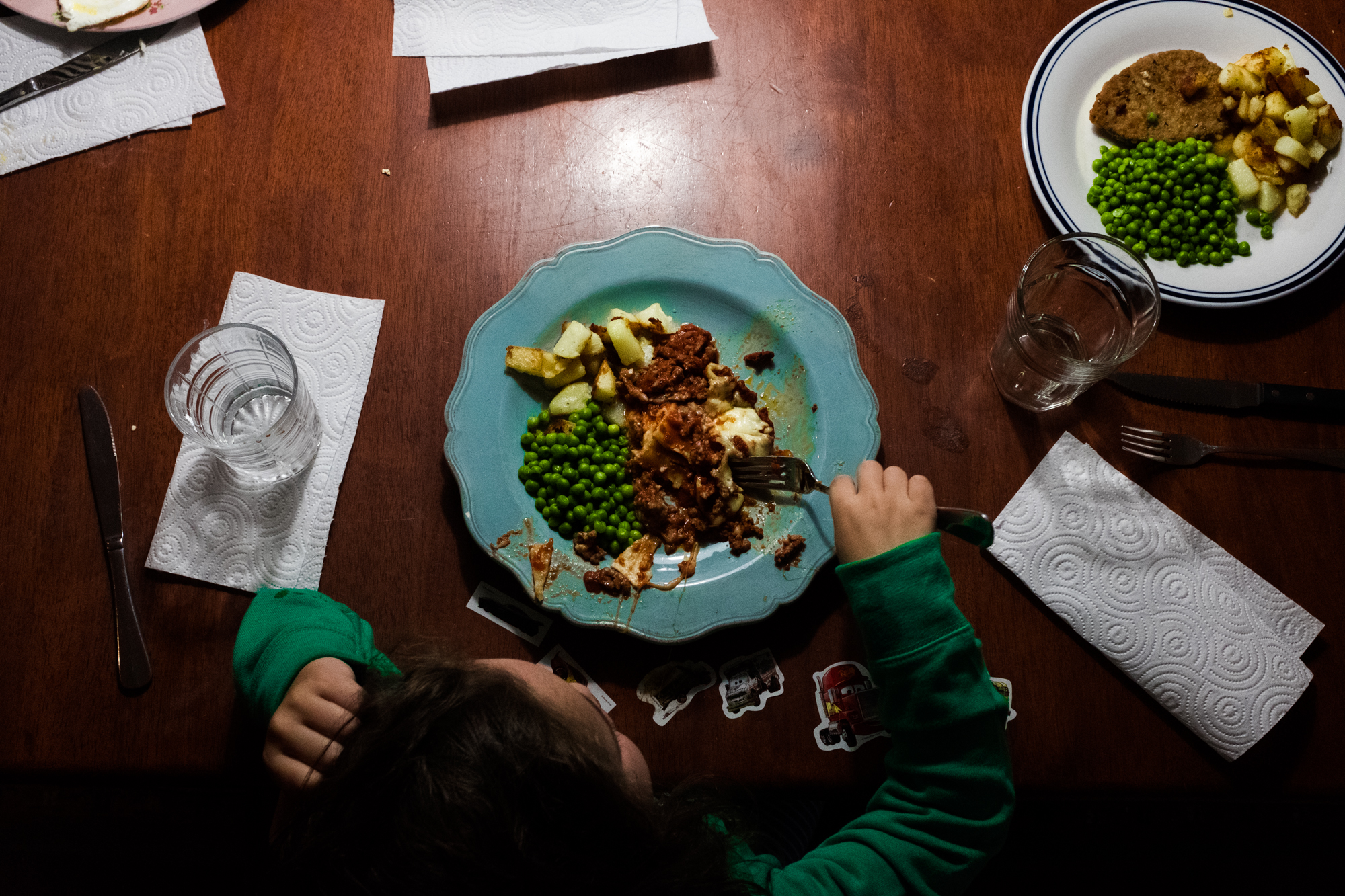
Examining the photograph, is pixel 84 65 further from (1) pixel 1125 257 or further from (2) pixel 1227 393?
(2) pixel 1227 393

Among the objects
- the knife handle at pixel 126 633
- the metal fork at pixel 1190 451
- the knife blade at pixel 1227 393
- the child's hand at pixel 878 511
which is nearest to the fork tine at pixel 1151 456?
the metal fork at pixel 1190 451

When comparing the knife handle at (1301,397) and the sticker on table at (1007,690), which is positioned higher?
the knife handle at (1301,397)

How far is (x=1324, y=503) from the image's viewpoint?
1.56 metres

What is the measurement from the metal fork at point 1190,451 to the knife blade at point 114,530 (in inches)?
79.7

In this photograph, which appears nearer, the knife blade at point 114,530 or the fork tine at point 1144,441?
the knife blade at point 114,530

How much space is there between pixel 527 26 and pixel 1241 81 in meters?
1.63

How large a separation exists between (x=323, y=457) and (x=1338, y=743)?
81.4 inches

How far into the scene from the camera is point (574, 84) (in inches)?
71.2

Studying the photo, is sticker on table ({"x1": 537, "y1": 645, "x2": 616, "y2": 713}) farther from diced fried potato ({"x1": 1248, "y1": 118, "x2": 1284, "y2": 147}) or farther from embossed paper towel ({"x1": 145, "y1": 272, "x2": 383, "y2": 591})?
diced fried potato ({"x1": 1248, "y1": 118, "x2": 1284, "y2": 147})

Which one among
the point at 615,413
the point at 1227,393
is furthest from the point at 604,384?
the point at 1227,393

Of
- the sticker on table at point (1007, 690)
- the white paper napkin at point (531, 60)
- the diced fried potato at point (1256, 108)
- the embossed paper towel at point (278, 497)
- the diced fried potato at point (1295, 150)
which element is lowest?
the sticker on table at point (1007, 690)

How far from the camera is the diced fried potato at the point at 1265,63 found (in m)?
1.66

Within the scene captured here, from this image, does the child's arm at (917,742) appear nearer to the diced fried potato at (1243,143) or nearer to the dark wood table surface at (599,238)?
the dark wood table surface at (599,238)

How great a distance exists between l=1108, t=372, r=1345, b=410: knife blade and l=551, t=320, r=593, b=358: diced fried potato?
111cm
